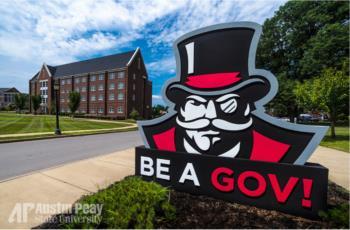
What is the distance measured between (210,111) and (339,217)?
274 centimetres

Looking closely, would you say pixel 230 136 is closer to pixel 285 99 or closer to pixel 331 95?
pixel 331 95

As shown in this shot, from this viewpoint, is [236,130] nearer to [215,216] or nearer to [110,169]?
[215,216]

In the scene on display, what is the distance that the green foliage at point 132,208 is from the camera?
8.60 feet

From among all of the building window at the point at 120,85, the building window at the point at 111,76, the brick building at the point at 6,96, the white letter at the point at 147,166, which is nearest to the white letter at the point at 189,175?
the white letter at the point at 147,166

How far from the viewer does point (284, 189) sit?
3.35 metres

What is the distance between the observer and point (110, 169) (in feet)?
20.6

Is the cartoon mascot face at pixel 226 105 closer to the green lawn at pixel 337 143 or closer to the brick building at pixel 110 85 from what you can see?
the green lawn at pixel 337 143

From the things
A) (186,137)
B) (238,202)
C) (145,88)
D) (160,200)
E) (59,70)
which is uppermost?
(59,70)

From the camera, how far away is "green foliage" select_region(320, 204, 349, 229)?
2.67 metres

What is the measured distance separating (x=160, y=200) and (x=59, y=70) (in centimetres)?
7198

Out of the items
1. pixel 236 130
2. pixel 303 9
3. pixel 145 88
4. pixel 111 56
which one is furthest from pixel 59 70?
pixel 236 130

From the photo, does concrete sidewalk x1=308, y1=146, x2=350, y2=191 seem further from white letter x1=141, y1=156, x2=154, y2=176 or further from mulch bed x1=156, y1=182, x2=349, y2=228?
white letter x1=141, y1=156, x2=154, y2=176

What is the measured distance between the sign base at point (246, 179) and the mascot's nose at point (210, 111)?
0.90 m

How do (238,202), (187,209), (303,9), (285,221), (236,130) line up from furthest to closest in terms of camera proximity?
(303,9) < (236,130) < (238,202) < (187,209) < (285,221)
